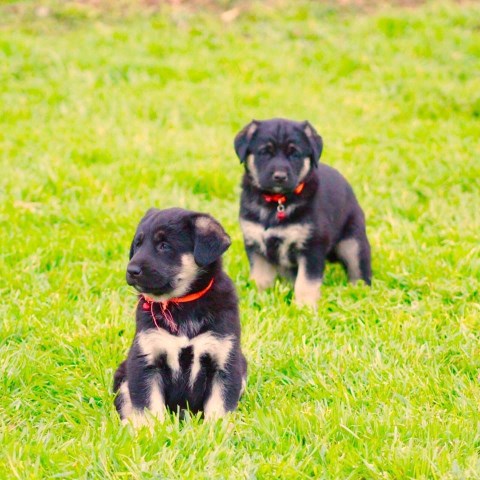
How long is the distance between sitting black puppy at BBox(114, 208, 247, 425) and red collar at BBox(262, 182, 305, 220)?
172cm

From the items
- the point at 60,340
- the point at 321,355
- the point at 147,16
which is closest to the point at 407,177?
the point at 321,355

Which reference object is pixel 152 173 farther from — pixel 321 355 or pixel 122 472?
pixel 122 472

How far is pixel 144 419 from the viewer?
145 inches

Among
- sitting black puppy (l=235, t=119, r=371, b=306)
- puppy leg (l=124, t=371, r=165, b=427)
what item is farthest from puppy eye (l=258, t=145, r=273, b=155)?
puppy leg (l=124, t=371, r=165, b=427)

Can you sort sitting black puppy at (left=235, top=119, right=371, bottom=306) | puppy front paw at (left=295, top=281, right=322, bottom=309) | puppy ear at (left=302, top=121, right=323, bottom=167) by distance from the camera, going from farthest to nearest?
1. puppy ear at (left=302, top=121, right=323, bottom=167)
2. sitting black puppy at (left=235, top=119, right=371, bottom=306)
3. puppy front paw at (left=295, top=281, right=322, bottom=309)

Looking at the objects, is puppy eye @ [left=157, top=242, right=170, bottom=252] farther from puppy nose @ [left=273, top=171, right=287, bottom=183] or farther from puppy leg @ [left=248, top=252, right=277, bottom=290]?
puppy leg @ [left=248, top=252, right=277, bottom=290]

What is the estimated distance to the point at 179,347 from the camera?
3.77m

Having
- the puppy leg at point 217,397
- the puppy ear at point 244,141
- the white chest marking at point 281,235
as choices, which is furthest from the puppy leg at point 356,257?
the puppy leg at point 217,397

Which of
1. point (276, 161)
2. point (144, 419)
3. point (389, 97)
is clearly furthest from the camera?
point (389, 97)

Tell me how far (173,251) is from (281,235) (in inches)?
69.5

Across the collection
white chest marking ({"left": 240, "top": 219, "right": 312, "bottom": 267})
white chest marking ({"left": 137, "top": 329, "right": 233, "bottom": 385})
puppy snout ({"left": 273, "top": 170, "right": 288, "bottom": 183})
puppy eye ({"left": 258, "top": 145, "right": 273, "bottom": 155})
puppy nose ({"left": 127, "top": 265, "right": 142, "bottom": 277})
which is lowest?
white chest marking ({"left": 240, "top": 219, "right": 312, "bottom": 267})

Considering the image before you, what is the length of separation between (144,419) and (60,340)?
1.13 meters

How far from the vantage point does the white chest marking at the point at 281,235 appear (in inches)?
219

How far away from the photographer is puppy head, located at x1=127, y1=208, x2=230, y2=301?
12.5 ft
